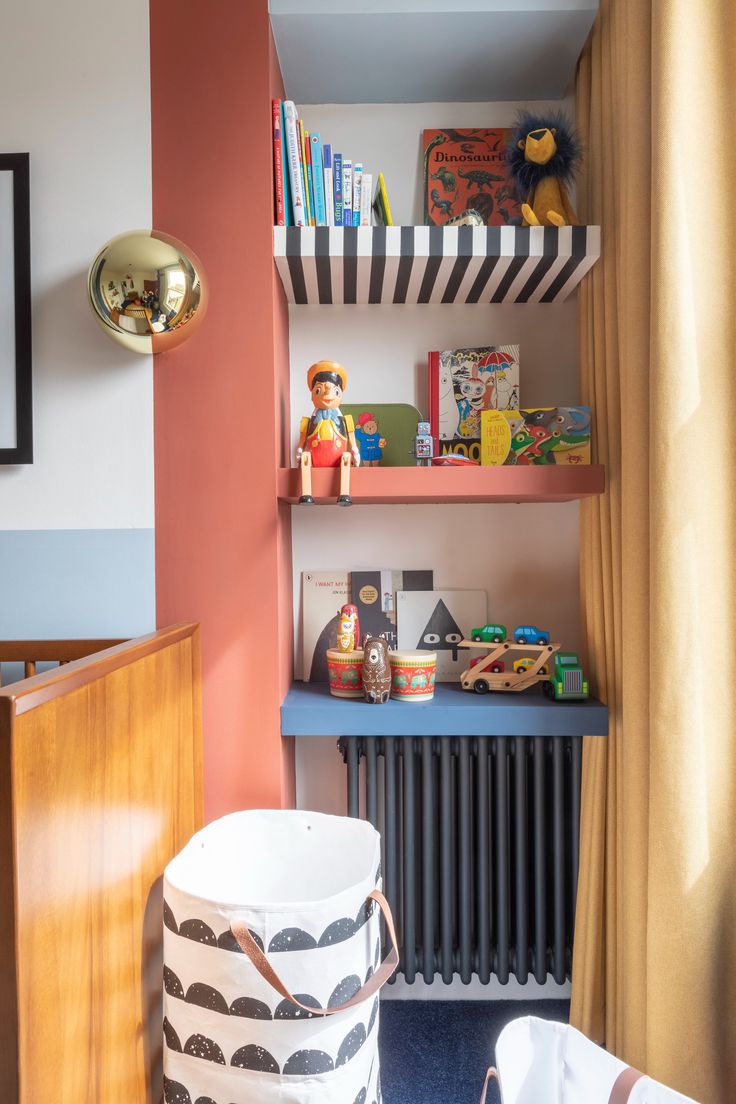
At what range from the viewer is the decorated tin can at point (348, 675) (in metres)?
1.49

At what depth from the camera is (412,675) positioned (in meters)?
1.45

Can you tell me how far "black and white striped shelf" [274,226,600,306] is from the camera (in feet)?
4.56

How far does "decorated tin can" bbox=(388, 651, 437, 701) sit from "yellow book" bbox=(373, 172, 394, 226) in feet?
3.13

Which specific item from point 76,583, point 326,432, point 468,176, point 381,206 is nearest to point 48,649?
point 76,583

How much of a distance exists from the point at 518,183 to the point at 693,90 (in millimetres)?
476

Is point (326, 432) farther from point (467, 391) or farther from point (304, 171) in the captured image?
point (304, 171)

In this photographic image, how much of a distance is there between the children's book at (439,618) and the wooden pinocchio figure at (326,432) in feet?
1.29

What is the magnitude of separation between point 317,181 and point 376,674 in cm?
106

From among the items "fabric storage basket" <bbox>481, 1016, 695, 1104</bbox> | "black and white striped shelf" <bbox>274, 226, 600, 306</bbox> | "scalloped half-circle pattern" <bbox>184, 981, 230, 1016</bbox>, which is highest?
"black and white striped shelf" <bbox>274, 226, 600, 306</bbox>

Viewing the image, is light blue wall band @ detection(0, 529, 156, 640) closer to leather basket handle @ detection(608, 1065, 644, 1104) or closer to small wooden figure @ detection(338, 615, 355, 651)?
small wooden figure @ detection(338, 615, 355, 651)

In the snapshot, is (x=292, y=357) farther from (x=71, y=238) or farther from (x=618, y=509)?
(x=618, y=509)

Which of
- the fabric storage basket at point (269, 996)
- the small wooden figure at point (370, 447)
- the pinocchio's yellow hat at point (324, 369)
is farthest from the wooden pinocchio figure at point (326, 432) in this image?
the fabric storage basket at point (269, 996)

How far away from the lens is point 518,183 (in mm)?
1533

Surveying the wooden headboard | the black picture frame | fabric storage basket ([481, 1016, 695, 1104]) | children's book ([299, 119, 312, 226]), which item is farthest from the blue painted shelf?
children's book ([299, 119, 312, 226])
